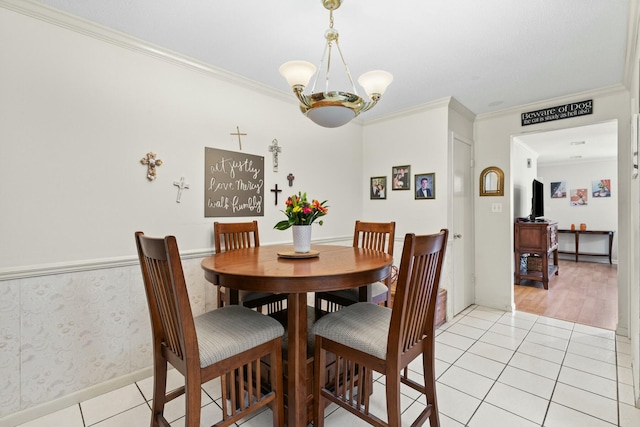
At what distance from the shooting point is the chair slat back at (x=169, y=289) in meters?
1.17

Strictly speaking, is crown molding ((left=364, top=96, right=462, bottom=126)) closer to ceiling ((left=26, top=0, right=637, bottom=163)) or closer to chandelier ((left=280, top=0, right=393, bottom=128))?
ceiling ((left=26, top=0, right=637, bottom=163))

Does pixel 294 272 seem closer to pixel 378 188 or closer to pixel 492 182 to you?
pixel 378 188

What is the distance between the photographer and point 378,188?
12.4 feet

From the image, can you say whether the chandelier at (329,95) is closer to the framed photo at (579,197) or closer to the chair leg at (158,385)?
the chair leg at (158,385)

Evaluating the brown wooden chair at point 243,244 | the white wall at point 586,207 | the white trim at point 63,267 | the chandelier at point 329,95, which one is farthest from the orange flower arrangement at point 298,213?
the white wall at point 586,207

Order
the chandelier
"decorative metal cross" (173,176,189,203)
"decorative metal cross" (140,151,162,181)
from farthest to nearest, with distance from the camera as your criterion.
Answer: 1. "decorative metal cross" (173,176,189,203)
2. "decorative metal cross" (140,151,162,181)
3. the chandelier

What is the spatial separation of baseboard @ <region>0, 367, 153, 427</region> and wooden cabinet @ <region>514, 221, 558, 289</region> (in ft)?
16.3

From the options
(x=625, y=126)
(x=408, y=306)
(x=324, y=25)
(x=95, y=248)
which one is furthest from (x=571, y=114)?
(x=95, y=248)

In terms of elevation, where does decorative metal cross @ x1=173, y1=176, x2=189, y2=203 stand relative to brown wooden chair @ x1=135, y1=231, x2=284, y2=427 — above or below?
above

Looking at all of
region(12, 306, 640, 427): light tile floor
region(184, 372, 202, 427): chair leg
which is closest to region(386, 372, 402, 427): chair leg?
region(12, 306, 640, 427): light tile floor

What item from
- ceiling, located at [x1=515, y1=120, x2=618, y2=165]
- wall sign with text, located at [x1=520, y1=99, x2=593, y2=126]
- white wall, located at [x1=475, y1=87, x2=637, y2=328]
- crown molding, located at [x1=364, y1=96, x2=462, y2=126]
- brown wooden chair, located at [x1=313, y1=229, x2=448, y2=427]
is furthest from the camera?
ceiling, located at [x1=515, y1=120, x2=618, y2=165]

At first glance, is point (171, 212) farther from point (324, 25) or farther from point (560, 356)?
point (560, 356)

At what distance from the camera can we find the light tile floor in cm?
171

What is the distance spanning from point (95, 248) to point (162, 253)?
1114mm
